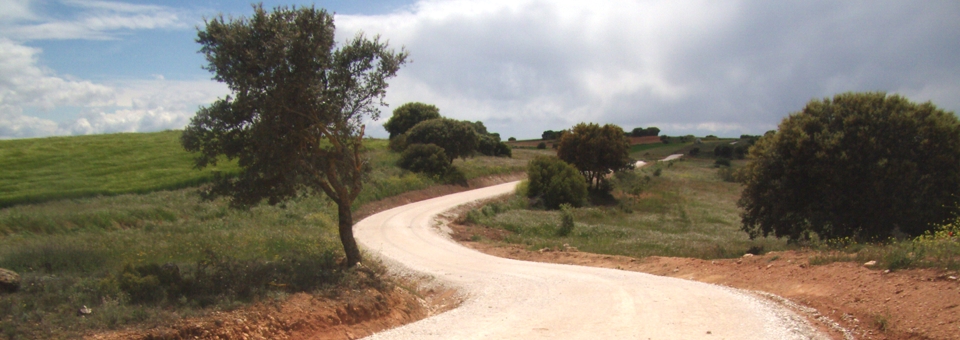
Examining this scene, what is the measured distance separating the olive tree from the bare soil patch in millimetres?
9066

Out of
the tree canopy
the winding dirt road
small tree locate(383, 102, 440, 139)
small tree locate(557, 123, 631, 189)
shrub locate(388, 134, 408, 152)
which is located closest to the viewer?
the winding dirt road

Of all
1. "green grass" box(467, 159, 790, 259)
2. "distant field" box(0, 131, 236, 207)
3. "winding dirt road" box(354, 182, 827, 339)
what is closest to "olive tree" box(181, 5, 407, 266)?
"winding dirt road" box(354, 182, 827, 339)

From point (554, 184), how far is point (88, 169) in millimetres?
29682

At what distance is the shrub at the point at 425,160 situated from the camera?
4656 centimetres

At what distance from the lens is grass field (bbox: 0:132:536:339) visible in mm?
7699

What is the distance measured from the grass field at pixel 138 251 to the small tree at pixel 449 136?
2002 centimetres

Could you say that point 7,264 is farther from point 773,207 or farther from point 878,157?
point 878,157

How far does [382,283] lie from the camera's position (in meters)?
11.6

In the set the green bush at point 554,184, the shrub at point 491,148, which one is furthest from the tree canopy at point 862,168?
the shrub at point 491,148

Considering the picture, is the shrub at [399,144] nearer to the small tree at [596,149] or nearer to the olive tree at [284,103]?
the small tree at [596,149]

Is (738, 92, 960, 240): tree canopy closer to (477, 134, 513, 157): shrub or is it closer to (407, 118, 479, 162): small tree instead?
(407, 118, 479, 162): small tree

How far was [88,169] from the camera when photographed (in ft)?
101

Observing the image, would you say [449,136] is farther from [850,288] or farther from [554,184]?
[850,288]

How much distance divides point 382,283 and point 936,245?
11771 mm
